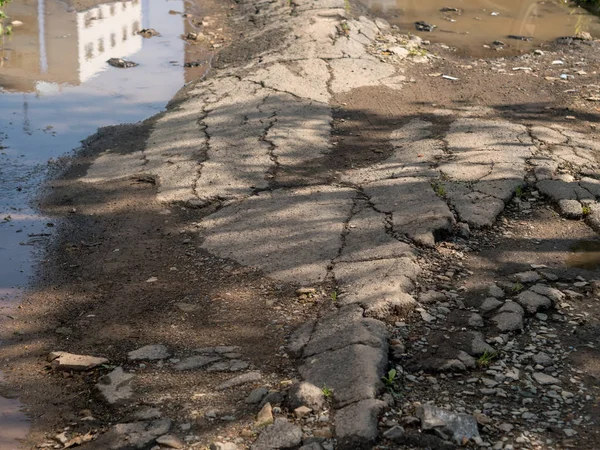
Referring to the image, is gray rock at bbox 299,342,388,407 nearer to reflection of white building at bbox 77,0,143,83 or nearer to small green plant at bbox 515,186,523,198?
small green plant at bbox 515,186,523,198

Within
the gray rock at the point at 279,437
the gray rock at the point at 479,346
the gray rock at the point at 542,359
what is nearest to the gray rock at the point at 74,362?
the gray rock at the point at 279,437

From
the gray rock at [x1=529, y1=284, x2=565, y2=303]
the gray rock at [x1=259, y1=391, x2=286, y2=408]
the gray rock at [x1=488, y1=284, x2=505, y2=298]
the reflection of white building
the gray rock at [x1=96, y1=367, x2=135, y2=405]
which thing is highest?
the reflection of white building

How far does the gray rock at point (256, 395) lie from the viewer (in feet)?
10.00

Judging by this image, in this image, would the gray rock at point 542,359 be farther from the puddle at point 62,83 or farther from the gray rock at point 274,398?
the puddle at point 62,83

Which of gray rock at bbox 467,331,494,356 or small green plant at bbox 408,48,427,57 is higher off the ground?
small green plant at bbox 408,48,427,57

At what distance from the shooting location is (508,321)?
3.55 metres

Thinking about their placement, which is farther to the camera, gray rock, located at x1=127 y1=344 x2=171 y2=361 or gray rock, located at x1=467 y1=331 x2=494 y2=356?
gray rock, located at x1=127 y1=344 x2=171 y2=361

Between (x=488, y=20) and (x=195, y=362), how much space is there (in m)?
8.34

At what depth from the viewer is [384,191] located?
4.95 metres

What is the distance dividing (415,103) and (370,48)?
5.85ft

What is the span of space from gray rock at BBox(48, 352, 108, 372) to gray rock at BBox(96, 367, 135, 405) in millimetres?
119

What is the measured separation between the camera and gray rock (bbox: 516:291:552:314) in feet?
12.0

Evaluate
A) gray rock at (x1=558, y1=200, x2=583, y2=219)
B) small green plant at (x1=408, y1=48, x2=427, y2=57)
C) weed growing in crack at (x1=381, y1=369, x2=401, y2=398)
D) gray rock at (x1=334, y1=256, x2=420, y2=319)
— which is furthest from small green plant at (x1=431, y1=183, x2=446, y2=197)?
small green plant at (x1=408, y1=48, x2=427, y2=57)

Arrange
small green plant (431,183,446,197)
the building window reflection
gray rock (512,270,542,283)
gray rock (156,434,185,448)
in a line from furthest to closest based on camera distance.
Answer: the building window reflection
small green plant (431,183,446,197)
gray rock (512,270,542,283)
gray rock (156,434,185,448)
